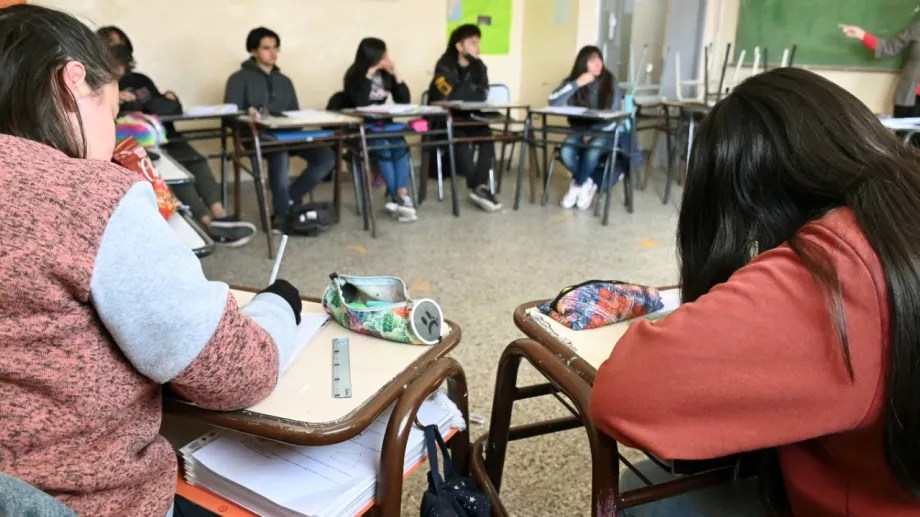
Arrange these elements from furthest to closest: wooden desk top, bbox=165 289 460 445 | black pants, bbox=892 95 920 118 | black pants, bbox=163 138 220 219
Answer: black pants, bbox=892 95 920 118, black pants, bbox=163 138 220 219, wooden desk top, bbox=165 289 460 445

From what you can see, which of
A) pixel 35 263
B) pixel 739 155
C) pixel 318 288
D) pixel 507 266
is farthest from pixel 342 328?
pixel 507 266

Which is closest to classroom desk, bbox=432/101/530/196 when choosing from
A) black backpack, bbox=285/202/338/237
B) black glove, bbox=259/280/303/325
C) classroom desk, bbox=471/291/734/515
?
black backpack, bbox=285/202/338/237

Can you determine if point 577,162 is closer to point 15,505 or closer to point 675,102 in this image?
point 675,102

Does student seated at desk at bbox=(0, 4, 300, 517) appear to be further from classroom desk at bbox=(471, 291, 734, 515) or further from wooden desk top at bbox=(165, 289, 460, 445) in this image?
classroom desk at bbox=(471, 291, 734, 515)

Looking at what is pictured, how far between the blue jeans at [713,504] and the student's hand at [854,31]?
4.51 m

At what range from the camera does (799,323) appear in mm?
597

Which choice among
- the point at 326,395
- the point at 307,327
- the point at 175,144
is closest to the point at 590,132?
the point at 175,144

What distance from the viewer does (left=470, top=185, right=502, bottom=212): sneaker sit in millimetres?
→ 4312

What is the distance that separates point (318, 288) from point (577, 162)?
2.31m

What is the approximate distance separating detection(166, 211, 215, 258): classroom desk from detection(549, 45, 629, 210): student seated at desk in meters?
2.88

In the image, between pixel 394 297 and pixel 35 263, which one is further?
pixel 394 297

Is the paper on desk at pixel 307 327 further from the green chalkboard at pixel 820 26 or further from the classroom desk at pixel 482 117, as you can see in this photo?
the green chalkboard at pixel 820 26

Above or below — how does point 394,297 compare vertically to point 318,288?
above

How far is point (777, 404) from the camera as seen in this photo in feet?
2.00
